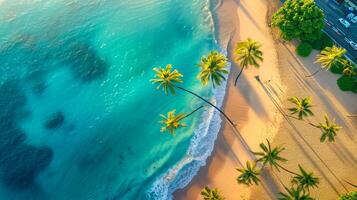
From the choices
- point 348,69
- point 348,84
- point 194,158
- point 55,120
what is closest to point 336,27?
point 348,69

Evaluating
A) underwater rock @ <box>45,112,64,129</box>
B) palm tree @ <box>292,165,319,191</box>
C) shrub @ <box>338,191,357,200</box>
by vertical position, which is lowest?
shrub @ <box>338,191,357,200</box>

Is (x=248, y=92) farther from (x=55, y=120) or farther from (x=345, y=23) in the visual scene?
(x=55, y=120)

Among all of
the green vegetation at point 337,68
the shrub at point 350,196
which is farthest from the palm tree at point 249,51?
the shrub at point 350,196

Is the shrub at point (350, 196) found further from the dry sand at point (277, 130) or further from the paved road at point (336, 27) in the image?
the paved road at point (336, 27)

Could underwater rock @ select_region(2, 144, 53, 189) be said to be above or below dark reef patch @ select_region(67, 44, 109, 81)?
below

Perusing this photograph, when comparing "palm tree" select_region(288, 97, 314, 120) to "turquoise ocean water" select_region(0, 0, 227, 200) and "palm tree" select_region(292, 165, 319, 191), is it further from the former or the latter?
"turquoise ocean water" select_region(0, 0, 227, 200)

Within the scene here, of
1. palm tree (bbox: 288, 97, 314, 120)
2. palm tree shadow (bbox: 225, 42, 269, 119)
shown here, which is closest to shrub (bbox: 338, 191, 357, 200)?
palm tree (bbox: 288, 97, 314, 120)

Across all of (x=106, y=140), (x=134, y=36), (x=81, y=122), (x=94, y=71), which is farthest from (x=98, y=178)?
(x=134, y=36)
